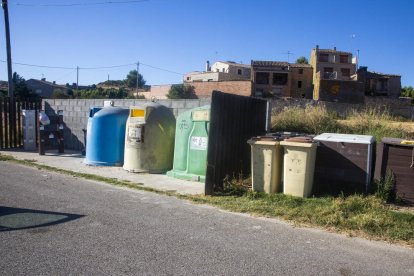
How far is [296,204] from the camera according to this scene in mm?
6469

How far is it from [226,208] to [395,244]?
2552 mm

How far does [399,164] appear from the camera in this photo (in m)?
6.76

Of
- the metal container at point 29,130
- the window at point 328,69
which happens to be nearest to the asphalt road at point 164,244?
the metal container at point 29,130

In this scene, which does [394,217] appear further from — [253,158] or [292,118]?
[292,118]

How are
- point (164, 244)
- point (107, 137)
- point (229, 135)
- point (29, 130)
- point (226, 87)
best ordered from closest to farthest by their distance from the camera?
point (164, 244)
point (229, 135)
point (107, 137)
point (29, 130)
point (226, 87)

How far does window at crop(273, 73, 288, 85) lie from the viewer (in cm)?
6906

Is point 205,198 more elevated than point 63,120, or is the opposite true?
point 63,120

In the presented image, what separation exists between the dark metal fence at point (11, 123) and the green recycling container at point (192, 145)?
8.07 metres

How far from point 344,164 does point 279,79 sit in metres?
64.1

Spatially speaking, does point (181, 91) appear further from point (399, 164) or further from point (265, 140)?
point (399, 164)

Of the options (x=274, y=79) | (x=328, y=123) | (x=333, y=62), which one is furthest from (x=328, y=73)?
(x=328, y=123)

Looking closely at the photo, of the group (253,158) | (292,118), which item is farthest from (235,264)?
(292,118)

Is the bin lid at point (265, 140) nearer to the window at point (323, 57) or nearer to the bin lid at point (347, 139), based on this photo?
the bin lid at point (347, 139)

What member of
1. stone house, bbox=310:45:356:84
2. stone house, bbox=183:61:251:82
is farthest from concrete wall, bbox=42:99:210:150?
stone house, bbox=310:45:356:84
